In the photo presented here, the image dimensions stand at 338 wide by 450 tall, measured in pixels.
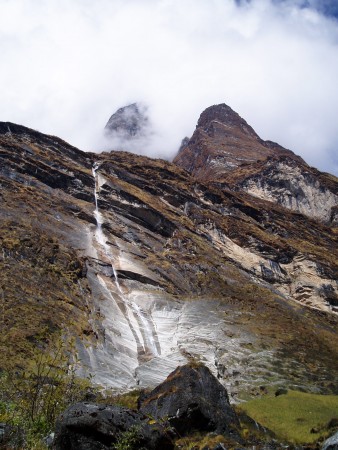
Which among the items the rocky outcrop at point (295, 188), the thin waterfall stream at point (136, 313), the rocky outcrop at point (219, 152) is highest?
the rocky outcrop at point (219, 152)

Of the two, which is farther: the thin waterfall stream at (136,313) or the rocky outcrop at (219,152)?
the rocky outcrop at (219,152)

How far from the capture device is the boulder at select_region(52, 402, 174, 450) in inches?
447

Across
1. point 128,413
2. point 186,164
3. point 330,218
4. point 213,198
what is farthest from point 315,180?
point 128,413

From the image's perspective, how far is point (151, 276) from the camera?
58469 millimetres

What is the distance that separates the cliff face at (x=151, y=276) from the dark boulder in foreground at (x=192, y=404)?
8584 millimetres

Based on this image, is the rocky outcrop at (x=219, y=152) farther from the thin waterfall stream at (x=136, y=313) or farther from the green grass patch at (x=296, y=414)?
the green grass patch at (x=296, y=414)

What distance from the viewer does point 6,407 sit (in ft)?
31.9

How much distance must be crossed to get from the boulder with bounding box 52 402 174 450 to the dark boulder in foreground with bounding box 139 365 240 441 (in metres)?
6.90

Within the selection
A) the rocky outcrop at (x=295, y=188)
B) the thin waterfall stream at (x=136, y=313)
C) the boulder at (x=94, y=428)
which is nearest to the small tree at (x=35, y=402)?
the boulder at (x=94, y=428)

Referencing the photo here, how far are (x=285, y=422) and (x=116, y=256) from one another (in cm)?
3650

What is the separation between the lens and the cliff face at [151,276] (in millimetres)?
40875

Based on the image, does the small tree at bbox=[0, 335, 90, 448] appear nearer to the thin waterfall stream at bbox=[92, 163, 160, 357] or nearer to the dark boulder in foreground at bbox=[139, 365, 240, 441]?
the dark boulder in foreground at bbox=[139, 365, 240, 441]

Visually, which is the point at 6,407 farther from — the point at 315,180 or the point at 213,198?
the point at 315,180

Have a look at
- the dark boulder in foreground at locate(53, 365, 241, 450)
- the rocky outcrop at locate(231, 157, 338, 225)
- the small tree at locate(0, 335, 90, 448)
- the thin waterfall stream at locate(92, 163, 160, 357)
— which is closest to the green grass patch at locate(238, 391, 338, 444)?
the dark boulder in foreground at locate(53, 365, 241, 450)
